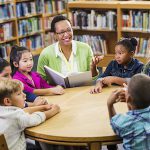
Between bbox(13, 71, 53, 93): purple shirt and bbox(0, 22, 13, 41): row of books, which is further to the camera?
bbox(0, 22, 13, 41): row of books

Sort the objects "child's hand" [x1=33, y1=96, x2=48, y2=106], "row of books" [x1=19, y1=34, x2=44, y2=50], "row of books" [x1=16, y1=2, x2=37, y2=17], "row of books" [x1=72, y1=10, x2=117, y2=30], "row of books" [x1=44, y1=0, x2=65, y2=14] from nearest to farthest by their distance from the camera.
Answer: "child's hand" [x1=33, y1=96, x2=48, y2=106] < "row of books" [x1=72, y1=10, x2=117, y2=30] < "row of books" [x1=16, y1=2, x2=37, y2=17] < "row of books" [x1=19, y1=34, x2=44, y2=50] < "row of books" [x1=44, y1=0, x2=65, y2=14]

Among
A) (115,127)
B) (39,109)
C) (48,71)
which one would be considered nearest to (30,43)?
(48,71)

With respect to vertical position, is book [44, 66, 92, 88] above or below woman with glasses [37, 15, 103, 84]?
below

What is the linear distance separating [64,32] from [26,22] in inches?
154

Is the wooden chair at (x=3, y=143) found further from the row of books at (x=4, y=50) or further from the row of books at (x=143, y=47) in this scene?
the row of books at (x=4, y=50)

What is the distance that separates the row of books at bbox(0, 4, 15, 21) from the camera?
640cm

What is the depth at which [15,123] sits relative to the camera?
81.0 inches

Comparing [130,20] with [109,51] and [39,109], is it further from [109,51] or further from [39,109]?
[39,109]

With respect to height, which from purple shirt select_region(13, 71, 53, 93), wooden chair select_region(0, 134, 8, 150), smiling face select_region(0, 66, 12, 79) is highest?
smiling face select_region(0, 66, 12, 79)

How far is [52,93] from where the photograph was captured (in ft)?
8.93

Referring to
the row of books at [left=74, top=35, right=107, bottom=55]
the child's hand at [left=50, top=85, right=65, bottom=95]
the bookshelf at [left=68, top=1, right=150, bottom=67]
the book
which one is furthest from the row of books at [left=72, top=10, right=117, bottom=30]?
the child's hand at [left=50, top=85, right=65, bottom=95]

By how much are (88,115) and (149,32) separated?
3.65 metres

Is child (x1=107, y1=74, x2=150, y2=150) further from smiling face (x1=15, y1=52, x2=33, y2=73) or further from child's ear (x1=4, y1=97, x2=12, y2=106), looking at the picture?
smiling face (x1=15, y1=52, x2=33, y2=73)

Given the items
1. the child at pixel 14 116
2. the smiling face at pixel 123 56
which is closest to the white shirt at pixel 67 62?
the smiling face at pixel 123 56
